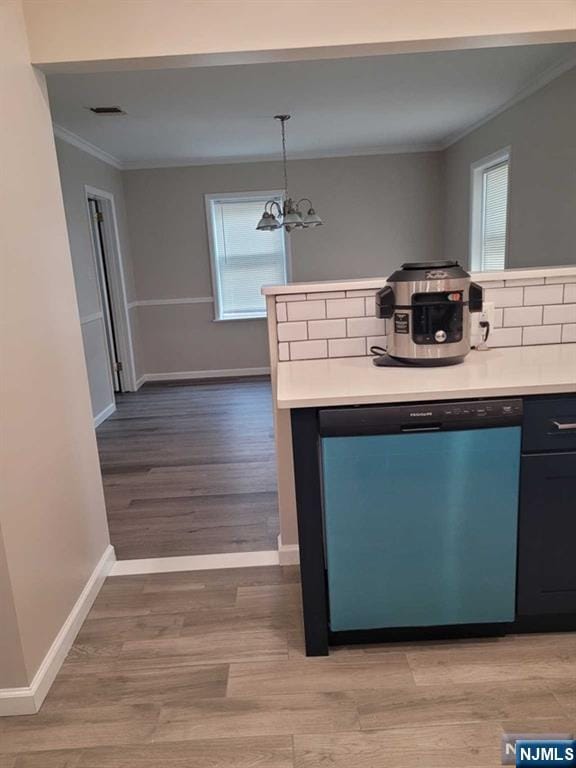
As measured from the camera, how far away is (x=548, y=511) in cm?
178

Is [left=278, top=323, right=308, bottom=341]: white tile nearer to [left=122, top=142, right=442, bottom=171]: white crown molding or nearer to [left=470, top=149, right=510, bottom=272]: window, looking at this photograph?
[left=470, top=149, right=510, bottom=272]: window

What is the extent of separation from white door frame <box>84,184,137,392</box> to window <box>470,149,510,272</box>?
3.66 m

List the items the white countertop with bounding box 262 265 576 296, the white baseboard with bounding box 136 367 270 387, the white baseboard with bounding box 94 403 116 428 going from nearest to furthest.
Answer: the white countertop with bounding box 262 265 576 296 < the white baseboard with bounding box 94 403 116 428 < the white baseboard with bounding box 136 367 270 387

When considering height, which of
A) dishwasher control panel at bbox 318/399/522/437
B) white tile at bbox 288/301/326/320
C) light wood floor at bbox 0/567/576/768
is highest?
white tile at bbox 288/301/326/320

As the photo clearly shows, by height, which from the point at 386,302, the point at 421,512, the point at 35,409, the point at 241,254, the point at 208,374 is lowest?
the point at 208,374

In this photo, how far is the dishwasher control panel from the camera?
1.66m

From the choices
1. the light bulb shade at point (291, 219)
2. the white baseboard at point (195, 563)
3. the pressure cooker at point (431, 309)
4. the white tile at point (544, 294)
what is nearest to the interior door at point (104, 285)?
the light bulb shade at point (291, 219)

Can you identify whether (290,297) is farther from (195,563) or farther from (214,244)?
(214,244)

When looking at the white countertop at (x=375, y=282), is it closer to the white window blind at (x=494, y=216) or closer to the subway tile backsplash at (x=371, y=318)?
the subway tile backsplash at (x=371, y=318)

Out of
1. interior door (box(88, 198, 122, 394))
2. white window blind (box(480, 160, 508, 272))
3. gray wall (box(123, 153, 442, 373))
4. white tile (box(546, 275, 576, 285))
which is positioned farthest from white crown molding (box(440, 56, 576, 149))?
interior door (box(88, 198, 122, 394))

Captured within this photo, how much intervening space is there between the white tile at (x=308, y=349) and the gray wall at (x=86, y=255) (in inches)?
111

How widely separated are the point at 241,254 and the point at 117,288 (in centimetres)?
152

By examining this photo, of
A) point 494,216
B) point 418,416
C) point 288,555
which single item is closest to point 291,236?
point 494,216

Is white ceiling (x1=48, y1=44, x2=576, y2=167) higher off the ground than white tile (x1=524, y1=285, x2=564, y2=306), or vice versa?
white ceiling (x1=48, y1=44, x2=576, y2=167)
